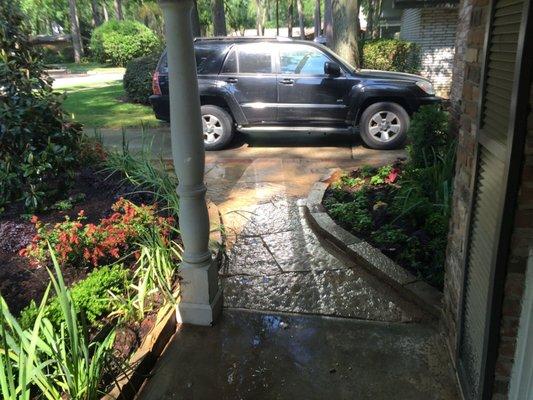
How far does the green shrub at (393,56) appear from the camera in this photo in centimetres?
1399

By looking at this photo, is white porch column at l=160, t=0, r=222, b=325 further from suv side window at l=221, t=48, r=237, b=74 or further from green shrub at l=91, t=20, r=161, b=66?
green shrub at l=91, t=20, r=161, b=66

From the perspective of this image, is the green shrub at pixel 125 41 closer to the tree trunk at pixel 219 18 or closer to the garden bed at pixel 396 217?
the tree trunk at pixel 219 18

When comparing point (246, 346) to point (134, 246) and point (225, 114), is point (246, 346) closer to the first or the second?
point (134, 246)

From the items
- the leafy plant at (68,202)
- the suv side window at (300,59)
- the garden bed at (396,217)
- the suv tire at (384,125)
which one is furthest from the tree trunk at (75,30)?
the garden bed at (396,217)

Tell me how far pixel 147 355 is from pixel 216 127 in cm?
600

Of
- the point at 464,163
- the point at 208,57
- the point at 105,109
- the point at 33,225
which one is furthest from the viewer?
the point at 105,109

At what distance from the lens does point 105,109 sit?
12.5 m

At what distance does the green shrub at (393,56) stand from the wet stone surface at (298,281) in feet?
34.6

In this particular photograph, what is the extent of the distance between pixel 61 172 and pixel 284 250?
2483 millimetres

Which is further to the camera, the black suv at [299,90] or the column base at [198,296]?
the black suv at [299,90]

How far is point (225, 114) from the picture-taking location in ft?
27.1

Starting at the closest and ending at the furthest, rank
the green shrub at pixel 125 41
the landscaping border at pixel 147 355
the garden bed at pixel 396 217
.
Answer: the landscaping border at pixel 147 355 < the garden bed at pixel 396 217 < the green shrub at pixel 125 41

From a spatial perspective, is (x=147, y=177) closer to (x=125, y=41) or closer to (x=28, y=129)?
(x=28, y=129)

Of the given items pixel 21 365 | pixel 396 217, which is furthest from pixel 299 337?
pixel 396 217
